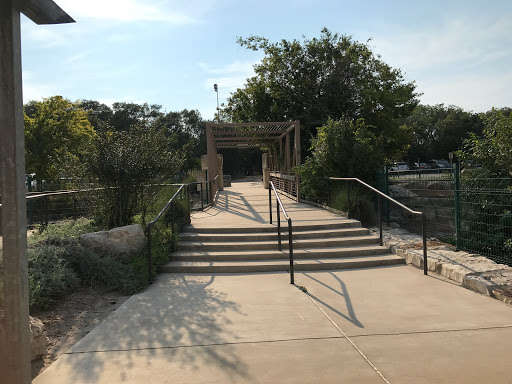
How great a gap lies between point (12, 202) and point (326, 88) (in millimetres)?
20820

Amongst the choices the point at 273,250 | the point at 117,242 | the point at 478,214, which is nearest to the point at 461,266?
the point at 478,214

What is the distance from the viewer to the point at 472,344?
12.6 ft

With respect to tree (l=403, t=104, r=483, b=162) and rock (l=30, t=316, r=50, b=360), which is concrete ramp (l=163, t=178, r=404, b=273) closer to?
rock (l=30, t=316, r=50, b=360)

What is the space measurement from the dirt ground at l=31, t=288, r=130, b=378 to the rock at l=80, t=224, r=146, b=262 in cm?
99

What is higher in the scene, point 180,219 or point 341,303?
point 180,219

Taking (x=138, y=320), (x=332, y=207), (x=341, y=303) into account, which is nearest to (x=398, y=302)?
(x=341, y=303)

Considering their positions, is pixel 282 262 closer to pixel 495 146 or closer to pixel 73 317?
pixel 73 317

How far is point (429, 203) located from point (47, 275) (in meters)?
9.38

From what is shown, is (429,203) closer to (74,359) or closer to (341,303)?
(341,303)

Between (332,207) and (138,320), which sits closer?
(138,320)

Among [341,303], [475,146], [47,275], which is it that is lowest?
[341,303]

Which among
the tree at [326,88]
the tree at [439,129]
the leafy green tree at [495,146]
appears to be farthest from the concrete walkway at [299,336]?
the tree at [439,129]

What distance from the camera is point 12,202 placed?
2814 mm

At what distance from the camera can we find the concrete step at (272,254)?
7516 millimetres
